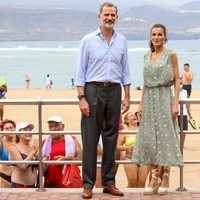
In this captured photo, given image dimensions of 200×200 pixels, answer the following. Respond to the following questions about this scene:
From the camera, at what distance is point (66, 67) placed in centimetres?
8112

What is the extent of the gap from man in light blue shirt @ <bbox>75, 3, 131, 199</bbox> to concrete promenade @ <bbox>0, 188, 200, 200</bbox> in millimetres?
121

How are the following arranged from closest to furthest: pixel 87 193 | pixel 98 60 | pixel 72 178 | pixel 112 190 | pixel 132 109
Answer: pixel 98 60 → pixel 87 193 → pixel 112 190 → pixel 72 178 → pixel 132 109

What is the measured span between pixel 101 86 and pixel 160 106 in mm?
610

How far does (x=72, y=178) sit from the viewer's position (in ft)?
25.4

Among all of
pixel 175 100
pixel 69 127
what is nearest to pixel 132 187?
pixel 175 100

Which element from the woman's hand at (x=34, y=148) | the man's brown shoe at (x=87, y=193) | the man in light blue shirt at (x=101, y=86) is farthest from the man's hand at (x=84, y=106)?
the woman's hand at (x=34, y=148)

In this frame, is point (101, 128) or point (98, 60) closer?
point (98, 60)

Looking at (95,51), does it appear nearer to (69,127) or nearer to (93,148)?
(93,148)

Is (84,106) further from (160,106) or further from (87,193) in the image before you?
(87,193)

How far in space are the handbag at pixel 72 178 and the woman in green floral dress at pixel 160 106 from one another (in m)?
0.90

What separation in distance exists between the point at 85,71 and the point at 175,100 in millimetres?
927

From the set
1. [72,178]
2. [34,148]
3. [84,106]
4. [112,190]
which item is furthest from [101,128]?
[34,148]

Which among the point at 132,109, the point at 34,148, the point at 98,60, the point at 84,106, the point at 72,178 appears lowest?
the point at 72,178

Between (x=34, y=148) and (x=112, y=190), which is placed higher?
(x=34, y=148)
